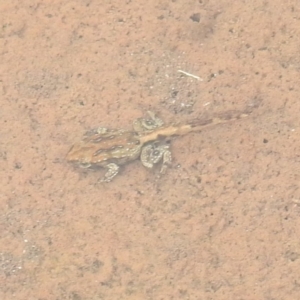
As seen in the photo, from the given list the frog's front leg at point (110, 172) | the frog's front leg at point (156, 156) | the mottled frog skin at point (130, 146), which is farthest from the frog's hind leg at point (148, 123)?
the frog's front leg at point (110, 172)

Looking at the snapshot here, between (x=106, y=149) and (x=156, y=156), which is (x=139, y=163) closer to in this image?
(x=156, y=156)

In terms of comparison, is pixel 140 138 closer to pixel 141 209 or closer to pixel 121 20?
pixel 141 209

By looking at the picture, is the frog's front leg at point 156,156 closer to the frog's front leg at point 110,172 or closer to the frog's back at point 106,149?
the frog's back at point 106,149

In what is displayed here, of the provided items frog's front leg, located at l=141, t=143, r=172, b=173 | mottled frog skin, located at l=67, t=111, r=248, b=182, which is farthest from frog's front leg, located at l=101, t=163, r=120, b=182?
frog's front leg, located at l=141, t=143, r=172, b=173

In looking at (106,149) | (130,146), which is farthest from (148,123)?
(106,149)

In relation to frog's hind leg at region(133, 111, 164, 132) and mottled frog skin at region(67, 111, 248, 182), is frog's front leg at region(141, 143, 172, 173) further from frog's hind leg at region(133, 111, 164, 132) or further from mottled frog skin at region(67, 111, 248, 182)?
frog's hind leg at region(133, 111, 164, 132)

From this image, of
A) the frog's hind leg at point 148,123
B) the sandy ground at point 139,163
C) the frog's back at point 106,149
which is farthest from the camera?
the frog's hind leg at point 148,123

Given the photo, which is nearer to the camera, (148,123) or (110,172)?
(110,172)

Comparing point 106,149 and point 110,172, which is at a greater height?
point 106,149
